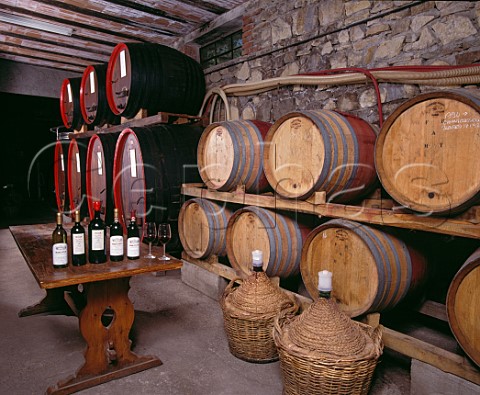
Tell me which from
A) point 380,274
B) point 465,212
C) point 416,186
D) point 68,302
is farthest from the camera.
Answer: point 68,302

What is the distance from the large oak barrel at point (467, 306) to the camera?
170cm

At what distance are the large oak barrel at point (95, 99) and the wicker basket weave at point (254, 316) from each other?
3319mm

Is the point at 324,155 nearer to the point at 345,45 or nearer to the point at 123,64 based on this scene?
the point at 345,45

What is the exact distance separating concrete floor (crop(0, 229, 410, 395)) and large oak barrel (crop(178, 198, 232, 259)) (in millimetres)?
448

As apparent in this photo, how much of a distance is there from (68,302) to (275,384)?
66.3 inches

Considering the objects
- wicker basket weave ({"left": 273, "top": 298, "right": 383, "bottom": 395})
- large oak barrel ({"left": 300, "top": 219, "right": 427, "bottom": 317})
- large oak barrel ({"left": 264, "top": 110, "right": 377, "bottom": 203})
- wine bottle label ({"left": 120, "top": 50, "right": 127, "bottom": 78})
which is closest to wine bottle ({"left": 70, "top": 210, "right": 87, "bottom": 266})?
wicker basket weave ({"left": 273, "top": 298, "right": 383, "bottom": 395})

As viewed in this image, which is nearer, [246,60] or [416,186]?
[416,186]

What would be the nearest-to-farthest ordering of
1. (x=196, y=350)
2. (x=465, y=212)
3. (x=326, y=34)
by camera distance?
1. (x=465, y=212)
2. (x=196, y=350)
3. (x=326, y=34)

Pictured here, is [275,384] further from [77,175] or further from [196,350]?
[77,175]

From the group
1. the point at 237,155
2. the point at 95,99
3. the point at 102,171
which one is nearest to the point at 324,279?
the point at 237,155

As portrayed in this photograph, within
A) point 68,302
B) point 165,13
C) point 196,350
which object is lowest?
point 196,350

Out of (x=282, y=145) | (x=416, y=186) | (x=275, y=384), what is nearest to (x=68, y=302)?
(x=275, y=384)

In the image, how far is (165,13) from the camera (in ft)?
14.7

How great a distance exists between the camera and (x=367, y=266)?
2133 mm
